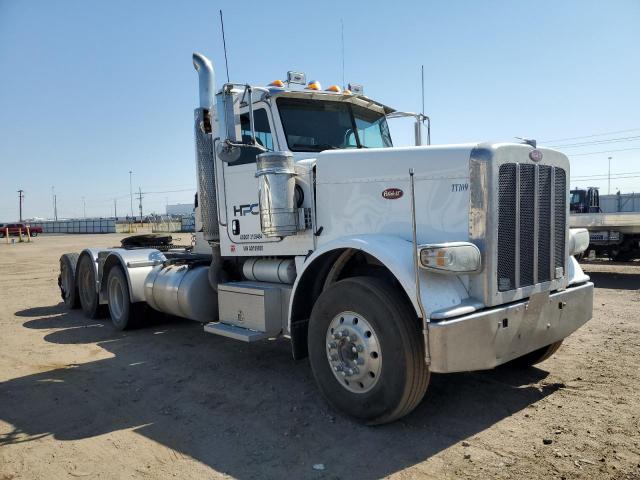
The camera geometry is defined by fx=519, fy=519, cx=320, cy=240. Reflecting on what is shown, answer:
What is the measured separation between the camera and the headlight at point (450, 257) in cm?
342

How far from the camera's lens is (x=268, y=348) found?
20.9 ft

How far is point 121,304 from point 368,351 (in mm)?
5301

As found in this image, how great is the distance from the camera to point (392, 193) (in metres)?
4.15

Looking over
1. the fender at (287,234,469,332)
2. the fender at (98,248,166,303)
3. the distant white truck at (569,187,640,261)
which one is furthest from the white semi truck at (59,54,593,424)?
the distant white truck at (569,187,640,261)

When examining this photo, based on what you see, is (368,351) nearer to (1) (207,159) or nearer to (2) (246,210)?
(2) (246,210)

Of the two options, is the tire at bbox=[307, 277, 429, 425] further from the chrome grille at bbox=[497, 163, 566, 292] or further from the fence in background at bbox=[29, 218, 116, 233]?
the fence in background at bbox=[29, 218, 116, 233]

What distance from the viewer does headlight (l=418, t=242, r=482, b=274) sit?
3422mm

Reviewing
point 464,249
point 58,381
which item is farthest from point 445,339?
point 58,381

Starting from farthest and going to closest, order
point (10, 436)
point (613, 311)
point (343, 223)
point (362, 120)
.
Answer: point (613, 311) < point (362, 120) < point (343, 223) < point (10, 436)

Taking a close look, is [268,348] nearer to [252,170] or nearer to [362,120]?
[252,170]

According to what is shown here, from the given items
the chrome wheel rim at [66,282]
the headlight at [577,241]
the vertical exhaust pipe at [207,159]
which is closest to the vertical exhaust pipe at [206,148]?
the vertical exhaust pipe at [207,159]

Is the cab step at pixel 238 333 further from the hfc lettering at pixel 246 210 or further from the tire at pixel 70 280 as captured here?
the tire at pixel 70 280

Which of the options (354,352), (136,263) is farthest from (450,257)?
(136,263)

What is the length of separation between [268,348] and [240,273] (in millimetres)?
1010
